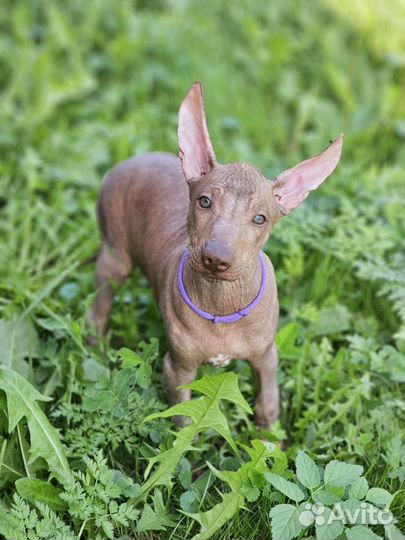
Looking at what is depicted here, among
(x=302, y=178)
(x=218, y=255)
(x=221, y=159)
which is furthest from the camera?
(x=221, y=159)

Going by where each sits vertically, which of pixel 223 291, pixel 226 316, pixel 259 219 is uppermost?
pixel 259 219

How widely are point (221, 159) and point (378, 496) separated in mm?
2396

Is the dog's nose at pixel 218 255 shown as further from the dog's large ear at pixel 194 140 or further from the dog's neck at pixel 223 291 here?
the dog's large ear at pixel 194 140

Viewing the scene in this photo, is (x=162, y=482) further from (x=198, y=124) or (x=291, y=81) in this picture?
(x=291, y=81)

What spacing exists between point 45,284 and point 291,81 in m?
2.76

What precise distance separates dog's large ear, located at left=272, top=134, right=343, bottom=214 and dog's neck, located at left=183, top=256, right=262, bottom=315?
25cm

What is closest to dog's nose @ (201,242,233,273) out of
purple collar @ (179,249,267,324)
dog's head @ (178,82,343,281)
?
dog's head @ (178,82,343,281)

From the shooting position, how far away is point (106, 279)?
3.48 meters

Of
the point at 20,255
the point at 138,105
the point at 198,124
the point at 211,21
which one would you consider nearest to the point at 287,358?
the point at 198,124

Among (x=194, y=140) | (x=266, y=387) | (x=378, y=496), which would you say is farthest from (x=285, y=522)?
(x=194, y=140)

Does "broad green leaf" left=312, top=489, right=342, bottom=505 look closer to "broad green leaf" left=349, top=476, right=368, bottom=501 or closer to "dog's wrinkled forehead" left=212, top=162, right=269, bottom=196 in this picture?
"broad green leaf" left=349, top=476, right=368, bottom=501

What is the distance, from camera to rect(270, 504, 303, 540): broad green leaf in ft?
8.00

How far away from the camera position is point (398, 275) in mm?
3648

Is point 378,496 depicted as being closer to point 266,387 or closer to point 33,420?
point 266,387
